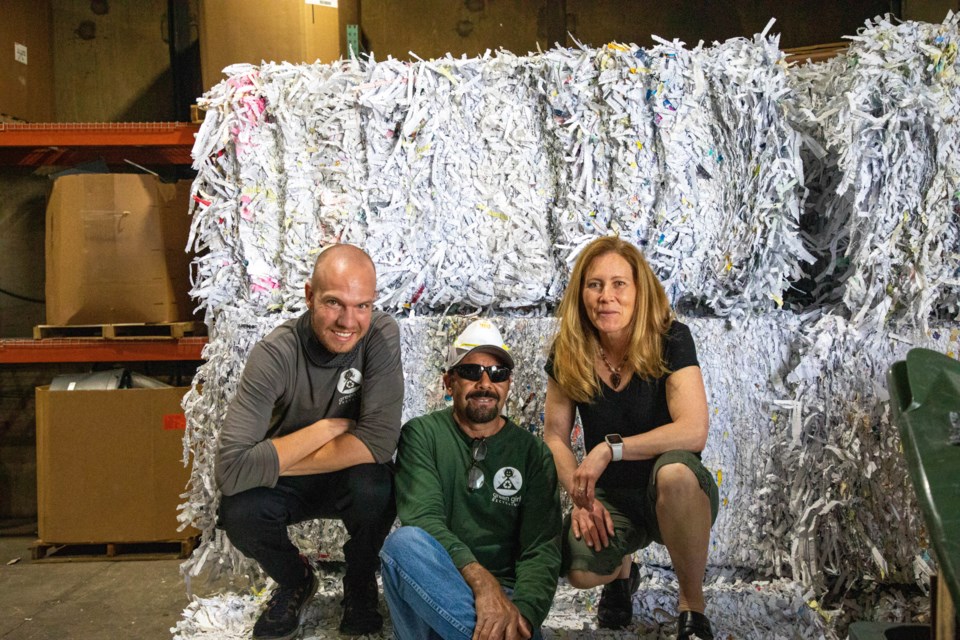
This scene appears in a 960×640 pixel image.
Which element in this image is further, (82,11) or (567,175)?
(82,11)

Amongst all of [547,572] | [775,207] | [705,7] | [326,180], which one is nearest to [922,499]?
[547,572]

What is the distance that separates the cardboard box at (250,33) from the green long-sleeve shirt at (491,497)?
6.87ft

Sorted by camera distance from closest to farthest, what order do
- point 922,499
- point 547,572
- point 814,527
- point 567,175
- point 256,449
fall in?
point 922,499, point 547,572, point 256,449, point 814,527, point 567,175

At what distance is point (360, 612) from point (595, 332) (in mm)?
1115

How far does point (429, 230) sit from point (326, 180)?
426 mm

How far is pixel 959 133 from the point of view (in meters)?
2.49

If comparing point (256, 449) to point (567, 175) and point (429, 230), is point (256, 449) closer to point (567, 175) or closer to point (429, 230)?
point (429, 230)

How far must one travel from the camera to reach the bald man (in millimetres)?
2199

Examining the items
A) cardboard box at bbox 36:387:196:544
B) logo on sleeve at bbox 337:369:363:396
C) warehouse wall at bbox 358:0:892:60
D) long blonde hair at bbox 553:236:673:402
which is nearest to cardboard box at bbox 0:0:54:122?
cardboard box at bbox 36:387:196:544

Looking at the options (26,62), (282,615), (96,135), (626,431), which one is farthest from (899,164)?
(26,62)

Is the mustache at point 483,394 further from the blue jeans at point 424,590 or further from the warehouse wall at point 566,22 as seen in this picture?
the warehouse wall at point 566,22

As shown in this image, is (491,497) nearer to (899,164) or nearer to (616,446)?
(616,446)

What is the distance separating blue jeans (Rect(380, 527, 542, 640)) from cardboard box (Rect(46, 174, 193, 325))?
84.1 inches

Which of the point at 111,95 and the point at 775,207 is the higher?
the point at 111,95
